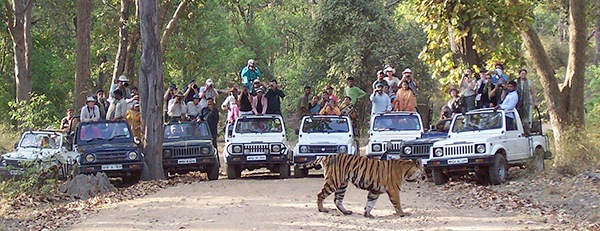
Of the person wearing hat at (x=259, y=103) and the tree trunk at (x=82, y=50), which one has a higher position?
the tree trunk at (x=82, y=50)

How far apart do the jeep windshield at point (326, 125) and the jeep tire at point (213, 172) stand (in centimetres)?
222

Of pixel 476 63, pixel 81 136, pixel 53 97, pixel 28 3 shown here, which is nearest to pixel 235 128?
pixel 81 136

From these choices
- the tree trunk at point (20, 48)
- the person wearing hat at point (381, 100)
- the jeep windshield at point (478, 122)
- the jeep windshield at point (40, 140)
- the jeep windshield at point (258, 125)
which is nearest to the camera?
the jeep windshield at point (478, 122)

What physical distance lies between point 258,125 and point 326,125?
162 centimetres

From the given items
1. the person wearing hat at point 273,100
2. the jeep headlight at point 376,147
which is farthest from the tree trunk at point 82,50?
the jeep headlight at point 376,147

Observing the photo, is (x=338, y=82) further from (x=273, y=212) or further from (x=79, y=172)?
(x=273, y=212)

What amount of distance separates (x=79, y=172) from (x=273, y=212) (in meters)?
7.33

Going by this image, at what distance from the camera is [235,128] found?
2094 cm

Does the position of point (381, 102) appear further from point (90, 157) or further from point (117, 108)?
point (90, 157)

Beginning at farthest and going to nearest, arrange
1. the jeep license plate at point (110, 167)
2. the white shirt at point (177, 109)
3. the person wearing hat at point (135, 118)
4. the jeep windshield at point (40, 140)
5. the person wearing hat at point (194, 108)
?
the person wearing hat at point (194, 108) < the white shirt at point (177, 109) < the person wearing hat at point (135, 118) < the jeep windshield at point (40, 140) < the jeep license plate at point (110, 167)

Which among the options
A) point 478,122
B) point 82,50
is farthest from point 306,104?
point 82,50

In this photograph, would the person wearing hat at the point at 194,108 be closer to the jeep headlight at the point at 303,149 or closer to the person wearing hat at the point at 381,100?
the jeep headlight at the point at 303,149

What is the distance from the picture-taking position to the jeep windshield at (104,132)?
20.1 metres

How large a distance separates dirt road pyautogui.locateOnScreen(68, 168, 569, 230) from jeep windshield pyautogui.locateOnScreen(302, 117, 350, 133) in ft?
12.6
